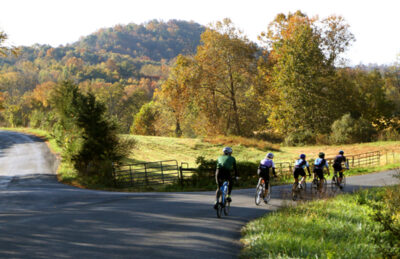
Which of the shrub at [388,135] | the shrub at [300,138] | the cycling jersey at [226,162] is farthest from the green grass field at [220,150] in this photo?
the cycling jersey at [226,162]

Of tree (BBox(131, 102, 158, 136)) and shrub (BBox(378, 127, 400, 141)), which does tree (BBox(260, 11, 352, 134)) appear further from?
tree (BBox(131, 102, 158, 136))

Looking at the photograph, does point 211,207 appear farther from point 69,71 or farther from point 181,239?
point 69,71

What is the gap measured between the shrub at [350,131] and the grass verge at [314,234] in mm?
37266

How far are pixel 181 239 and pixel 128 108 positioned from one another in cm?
8844

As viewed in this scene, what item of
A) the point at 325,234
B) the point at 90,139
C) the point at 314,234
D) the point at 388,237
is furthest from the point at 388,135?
the point at 314,234

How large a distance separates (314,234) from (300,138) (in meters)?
41.5

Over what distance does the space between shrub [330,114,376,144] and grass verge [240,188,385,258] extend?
37.3 meters

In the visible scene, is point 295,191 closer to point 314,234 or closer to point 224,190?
point 224,190

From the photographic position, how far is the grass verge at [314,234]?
6.87m

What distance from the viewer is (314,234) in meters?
8.01

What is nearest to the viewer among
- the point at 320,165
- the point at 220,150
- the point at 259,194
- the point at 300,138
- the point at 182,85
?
the point at 259,194

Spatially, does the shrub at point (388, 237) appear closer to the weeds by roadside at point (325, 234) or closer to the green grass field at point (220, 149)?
the weeds by roadside at point (325, 234)

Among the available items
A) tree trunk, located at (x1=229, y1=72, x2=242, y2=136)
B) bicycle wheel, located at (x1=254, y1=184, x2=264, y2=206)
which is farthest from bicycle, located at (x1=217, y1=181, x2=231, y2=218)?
tree trunk, located at (x1=229, y1=72, x2=242, y2=136)

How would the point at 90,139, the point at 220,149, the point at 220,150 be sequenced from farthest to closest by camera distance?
the point at 220,149 < the point at 220,150 < the point at 90,139
